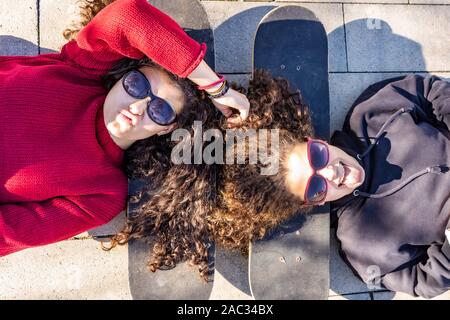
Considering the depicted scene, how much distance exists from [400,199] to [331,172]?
2.33 ft

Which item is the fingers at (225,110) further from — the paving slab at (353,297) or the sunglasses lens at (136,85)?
the paving slab at (353,297)

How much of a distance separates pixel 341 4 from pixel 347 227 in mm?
1668

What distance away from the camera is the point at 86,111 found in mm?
2125

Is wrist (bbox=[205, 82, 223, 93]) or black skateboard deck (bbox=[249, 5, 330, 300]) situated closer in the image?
wrist (bbox=[205, 82, 223, 93])

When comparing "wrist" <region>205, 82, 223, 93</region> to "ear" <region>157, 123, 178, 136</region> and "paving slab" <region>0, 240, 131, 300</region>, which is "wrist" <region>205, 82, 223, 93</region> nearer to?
"ear" <region>157, 123, 178, 136</region>

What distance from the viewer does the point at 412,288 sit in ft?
8.34

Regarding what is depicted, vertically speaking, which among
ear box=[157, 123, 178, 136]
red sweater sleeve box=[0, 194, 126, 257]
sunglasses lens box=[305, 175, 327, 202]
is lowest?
red sweater sleeve box=[0, 194, 126, 257]

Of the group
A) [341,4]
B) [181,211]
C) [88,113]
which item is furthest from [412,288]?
[88,113]

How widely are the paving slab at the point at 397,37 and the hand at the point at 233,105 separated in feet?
4.24

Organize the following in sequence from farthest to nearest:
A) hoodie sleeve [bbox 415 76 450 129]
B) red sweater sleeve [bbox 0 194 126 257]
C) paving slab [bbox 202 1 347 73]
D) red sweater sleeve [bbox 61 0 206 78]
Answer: paving slab [bbox 202 1 347 73] → hoodie sleeve [bbox 415 76 450 129] → red sweater sleeve [bbox 0 194 126 257] → red sweater sleeve [bbox 61 0 206 78]

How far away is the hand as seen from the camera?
202 centimetres

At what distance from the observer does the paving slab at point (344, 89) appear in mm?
2916

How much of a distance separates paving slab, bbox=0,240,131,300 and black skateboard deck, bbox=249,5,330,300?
0.93 metres

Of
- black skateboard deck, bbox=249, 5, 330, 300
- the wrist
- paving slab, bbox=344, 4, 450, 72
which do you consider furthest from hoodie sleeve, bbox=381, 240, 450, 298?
the wrist
